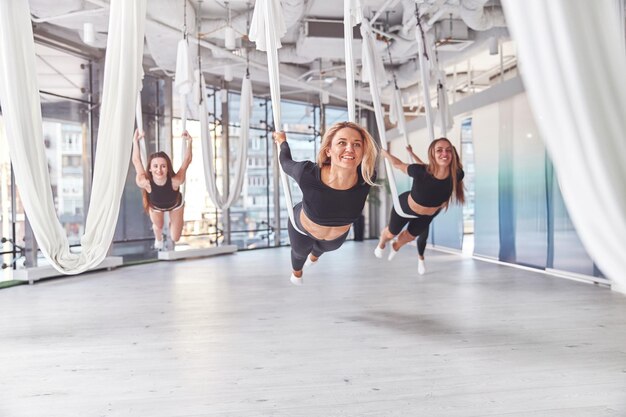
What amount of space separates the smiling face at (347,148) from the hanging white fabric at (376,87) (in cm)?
68

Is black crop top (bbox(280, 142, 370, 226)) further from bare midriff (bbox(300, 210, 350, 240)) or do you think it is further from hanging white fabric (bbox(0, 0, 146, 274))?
hanging white fabric (bbox(0, 0, 146, 274))

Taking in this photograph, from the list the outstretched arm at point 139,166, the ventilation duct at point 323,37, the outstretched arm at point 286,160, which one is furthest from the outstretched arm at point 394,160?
the ventilation duct at point 323,37

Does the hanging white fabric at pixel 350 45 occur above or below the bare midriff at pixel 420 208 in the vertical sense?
above

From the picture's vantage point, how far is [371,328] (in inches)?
149

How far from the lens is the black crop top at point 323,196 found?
3074 millimetres

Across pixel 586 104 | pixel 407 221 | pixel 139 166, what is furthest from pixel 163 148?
pixel 586 104

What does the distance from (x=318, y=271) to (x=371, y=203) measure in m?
Answer: 5.54

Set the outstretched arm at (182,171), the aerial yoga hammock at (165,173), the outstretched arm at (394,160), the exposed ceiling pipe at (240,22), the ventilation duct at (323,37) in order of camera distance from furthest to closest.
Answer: the ventilation duct at (323,37), the exposed ceiling pipe at (240,22), the outstretched arm at (182,171), the aerial yoga hammock at (165,173), the outstretched arm at (394,160)

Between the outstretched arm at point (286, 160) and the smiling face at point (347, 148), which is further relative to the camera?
the outstretched arm at point (286, 160)

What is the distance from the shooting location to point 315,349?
3246 mm

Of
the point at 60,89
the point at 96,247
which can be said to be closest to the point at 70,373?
the point at 96,247

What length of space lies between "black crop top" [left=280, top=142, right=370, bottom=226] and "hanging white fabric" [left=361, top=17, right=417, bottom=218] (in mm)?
782

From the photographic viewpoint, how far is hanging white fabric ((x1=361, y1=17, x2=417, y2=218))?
12.4 feet

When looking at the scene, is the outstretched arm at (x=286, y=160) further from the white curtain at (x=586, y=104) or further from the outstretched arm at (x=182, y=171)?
the outstretched arm at (x=182, y=171)
